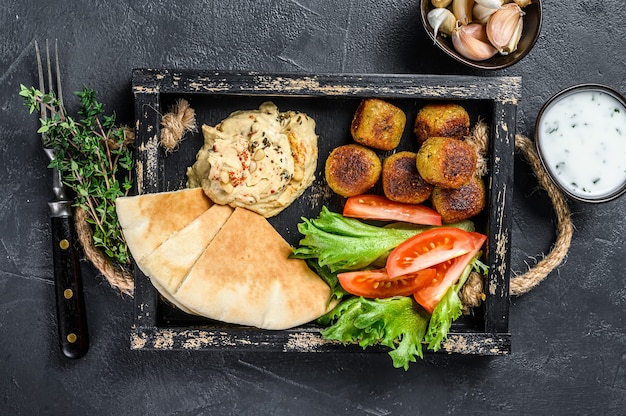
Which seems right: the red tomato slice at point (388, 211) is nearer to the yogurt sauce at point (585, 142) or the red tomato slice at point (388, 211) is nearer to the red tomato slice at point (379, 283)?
the red tomato slice at point (379, 283)

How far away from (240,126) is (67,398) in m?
2.04

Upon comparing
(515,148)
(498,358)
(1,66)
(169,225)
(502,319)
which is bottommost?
(498,358)

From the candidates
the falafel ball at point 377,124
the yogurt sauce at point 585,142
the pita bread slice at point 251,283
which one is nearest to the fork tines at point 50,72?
the pita bread slice at point 251,283

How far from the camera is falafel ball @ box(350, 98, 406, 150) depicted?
358 centimetres

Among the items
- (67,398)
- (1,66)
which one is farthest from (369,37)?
(67,398)

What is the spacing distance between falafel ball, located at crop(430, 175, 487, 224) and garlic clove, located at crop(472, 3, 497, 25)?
0.87m

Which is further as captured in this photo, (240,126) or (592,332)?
(592,332)

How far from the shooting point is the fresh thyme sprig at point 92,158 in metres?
3.56

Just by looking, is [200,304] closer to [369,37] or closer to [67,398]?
[67,398]

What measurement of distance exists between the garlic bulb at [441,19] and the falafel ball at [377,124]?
0.50m

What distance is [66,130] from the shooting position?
11.8 ft

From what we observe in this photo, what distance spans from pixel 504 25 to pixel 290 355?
2303 millimetres

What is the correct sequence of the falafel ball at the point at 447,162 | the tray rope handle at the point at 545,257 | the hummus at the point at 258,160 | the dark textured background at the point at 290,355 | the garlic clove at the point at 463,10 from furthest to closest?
the dark textured background at the point at 290,355
the tray rope handle at the point at 545,257
the garlic clove at the point at 463,10
the hummus at the point at 258,160
the falafel ball at the point at 447,162

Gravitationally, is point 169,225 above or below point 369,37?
below
